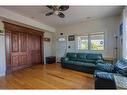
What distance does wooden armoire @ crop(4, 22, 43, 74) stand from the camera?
4.60 metres

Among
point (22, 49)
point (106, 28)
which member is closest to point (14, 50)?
point (22, 49)

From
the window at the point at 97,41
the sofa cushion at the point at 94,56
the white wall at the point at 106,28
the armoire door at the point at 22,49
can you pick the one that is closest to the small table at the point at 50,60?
the armoire door at the point at 22,49

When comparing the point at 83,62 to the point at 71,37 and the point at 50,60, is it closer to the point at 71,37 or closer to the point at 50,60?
the point at 71,37

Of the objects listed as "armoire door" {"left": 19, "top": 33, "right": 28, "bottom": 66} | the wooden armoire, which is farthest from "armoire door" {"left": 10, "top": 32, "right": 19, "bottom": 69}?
"armoire door" {"left": 19, "top": 33, "right": 28, "bottom": 66}

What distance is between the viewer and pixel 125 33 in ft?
12.0

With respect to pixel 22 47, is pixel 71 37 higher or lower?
higher

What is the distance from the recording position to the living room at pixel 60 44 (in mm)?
3734

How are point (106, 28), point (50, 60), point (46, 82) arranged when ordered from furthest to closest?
point (50, 60)
point (106, 28)
point (46, 82)

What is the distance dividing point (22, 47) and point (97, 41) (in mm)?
4172

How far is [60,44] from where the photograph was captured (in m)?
7.45
